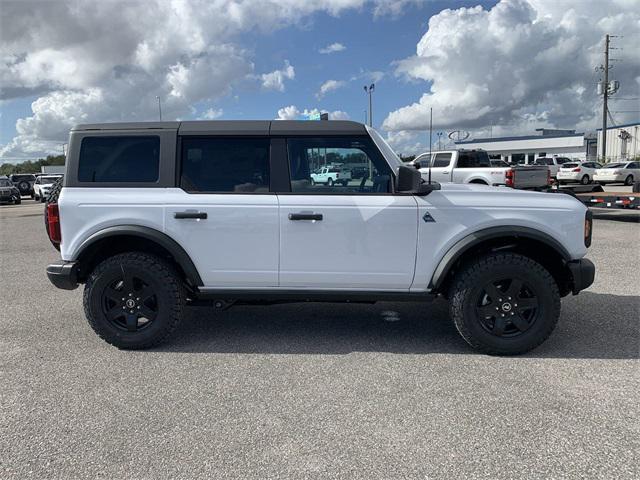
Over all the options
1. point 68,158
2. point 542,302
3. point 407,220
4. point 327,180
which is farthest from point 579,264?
point 68,158

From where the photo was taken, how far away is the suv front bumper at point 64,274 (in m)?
4.05

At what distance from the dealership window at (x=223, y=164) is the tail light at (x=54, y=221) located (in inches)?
42.6

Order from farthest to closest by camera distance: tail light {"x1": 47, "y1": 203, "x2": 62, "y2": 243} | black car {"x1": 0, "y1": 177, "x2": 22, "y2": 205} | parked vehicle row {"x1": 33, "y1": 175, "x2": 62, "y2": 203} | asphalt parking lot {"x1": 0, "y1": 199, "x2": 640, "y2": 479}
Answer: parked vehicle row {"x1": 33, "y1": 175, "x2": 62, "y2": 203} → black car {"x1": 0, "y1": 177, "x2": 22, "y2": 205} → tail light {"x1": 47, "y1": 203, "x2": 62, "y2": 243} → asphalt parking lot {"x1": 0, "y1": 199, "x2": 640, "y2": 479}

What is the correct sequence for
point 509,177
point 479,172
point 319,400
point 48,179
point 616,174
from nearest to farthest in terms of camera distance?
1. point 319,400
2. point 509,177
3. point 479,172
4. point 616,174
5. point 48,179

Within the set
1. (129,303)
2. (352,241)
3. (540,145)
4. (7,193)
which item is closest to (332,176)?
(352,241)

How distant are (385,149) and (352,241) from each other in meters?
0.84

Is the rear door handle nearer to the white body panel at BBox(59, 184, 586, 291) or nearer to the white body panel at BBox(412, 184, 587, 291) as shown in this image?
the white body panel at BBox(59, 184, 586, 291)

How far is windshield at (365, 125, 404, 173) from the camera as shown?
4.01 m

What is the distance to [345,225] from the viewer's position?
12.8 ft

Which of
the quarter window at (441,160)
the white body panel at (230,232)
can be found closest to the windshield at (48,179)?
the quarter window at (441,160)

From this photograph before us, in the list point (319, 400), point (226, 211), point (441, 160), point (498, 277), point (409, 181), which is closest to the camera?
point (319, 400)

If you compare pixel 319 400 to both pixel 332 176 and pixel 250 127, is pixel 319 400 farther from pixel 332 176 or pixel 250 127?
pixel 250 127

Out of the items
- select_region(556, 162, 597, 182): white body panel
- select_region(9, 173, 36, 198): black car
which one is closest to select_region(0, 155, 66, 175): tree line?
select_region(9, 173, 36, 198): black car

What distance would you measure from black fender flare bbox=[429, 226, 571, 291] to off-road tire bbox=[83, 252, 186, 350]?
224cm
